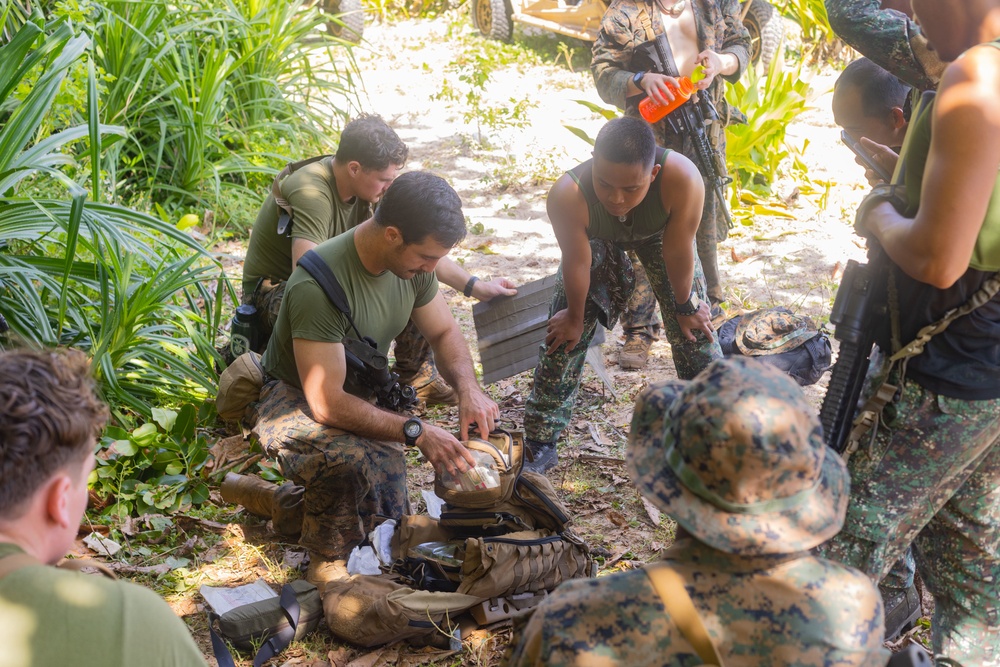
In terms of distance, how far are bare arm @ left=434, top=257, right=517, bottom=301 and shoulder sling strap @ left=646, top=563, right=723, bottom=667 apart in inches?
109

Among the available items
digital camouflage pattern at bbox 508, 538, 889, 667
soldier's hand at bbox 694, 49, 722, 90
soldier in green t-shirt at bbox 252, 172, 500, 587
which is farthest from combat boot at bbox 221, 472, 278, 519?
soldier's hand at bbox 694, 49, 722, 90

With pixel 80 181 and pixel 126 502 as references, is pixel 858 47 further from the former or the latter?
pixel 80 181

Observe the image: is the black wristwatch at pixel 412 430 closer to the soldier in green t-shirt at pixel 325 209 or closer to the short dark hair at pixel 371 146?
the soldier in green t-shirt at pixel 325 209

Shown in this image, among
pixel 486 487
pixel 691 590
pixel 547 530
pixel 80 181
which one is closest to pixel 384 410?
pixel 486 487

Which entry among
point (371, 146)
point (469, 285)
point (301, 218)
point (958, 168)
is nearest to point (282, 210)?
point (301, 218)

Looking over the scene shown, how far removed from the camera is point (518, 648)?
165 centimetres

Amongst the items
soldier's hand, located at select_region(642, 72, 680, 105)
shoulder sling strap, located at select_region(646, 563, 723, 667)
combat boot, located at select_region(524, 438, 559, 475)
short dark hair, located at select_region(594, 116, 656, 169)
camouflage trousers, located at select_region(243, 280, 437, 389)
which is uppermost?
short dark hair, located at select_region(594, 116, 656, 169)

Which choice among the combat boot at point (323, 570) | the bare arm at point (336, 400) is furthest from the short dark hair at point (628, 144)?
the combat boot at point (323, 570)

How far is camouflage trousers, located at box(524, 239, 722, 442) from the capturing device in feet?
13.0

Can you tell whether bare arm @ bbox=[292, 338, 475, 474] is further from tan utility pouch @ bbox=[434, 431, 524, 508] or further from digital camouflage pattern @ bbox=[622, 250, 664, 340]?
digital camouflage pattern @ bbox=[622, 250, 664, 340]

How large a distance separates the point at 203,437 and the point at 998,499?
3.26 meters

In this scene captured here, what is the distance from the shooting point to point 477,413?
10.9 feet

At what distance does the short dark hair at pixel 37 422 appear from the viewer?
1.43 metres

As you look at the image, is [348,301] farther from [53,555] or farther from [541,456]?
[53,555]
